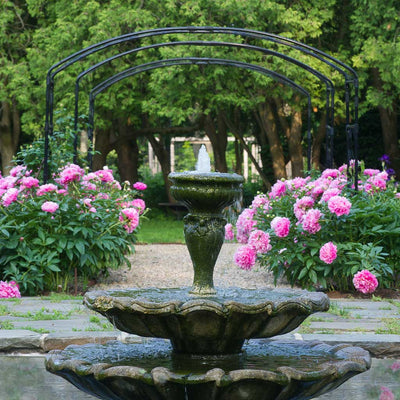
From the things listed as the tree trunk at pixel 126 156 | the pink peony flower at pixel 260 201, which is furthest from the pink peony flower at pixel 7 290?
the tree trunk at pixel 126 156

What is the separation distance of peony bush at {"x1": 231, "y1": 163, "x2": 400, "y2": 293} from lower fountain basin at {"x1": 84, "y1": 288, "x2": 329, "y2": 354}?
3551mm

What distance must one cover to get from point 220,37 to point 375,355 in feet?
39.8

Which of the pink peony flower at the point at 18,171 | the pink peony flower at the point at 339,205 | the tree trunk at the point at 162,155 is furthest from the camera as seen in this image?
the tree trunk at the point at 162,155

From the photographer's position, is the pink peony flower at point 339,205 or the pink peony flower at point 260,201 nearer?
the pink peony flower at point 339,205

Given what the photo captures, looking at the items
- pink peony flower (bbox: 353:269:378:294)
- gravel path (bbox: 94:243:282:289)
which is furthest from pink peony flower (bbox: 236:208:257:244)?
pink peony flower (bbox: 353:269:378:294)

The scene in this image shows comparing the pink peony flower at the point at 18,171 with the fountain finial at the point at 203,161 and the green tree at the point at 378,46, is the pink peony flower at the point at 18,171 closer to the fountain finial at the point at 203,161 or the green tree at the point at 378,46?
the fountain finial at the point at 203,161

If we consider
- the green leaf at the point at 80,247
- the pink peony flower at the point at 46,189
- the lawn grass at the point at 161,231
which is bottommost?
the lawn grass at the point at 161,231

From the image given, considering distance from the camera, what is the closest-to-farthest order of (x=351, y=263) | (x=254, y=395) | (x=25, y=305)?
1. (x=254, y=395)
2. (x=25, y=305)
3. (x=351, y=263)

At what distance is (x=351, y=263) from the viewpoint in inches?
299

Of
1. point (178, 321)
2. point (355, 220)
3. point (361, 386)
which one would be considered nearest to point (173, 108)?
point (355, 220)

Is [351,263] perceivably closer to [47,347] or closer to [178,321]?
[47,347]

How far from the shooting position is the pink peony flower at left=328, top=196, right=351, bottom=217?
7496mm

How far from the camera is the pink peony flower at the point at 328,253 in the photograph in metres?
7.52

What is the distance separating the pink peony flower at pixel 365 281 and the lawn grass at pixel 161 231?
6.09m
